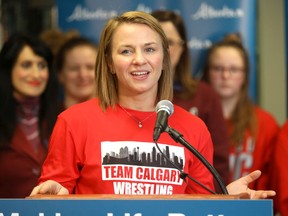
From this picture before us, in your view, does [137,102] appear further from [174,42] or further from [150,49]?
[174,42]

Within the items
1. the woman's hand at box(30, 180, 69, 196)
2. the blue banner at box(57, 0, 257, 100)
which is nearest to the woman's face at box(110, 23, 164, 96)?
the woman's hand at box(30, 180, 69, 196)

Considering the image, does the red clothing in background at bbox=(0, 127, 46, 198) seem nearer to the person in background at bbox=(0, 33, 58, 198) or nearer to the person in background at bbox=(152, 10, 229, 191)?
the person in background at bbox=(0, 33, 58, 198)

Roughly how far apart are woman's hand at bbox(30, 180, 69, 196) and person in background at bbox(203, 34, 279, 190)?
2497 millimetres

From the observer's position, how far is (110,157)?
115 inches

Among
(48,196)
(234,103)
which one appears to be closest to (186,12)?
(234,103)

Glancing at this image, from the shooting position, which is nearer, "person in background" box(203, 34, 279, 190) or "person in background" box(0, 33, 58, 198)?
"person in background" box(0, 33, 58, 198)

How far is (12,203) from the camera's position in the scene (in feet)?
7.85

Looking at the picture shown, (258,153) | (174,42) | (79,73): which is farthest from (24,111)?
(258,153)

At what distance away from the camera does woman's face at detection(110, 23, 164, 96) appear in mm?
3010

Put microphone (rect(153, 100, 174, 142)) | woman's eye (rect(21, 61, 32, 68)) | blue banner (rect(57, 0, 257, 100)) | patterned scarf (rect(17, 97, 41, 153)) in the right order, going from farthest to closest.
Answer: blue banner (rect(57, 0, 257, 100)) < woman's eye (rect(21, 61, 32, 68)) < patterned scarf (rect(17, 97, 41, 153)) < microphone (rect(153, 100, 174, 142))

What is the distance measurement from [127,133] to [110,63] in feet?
1.09

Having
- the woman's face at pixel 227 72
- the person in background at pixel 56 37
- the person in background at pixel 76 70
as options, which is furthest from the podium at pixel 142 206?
the person in background at pixel 56 37

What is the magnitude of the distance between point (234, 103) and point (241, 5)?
2.56ft

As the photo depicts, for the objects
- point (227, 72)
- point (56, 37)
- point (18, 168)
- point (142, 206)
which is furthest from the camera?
point (56, 37)
